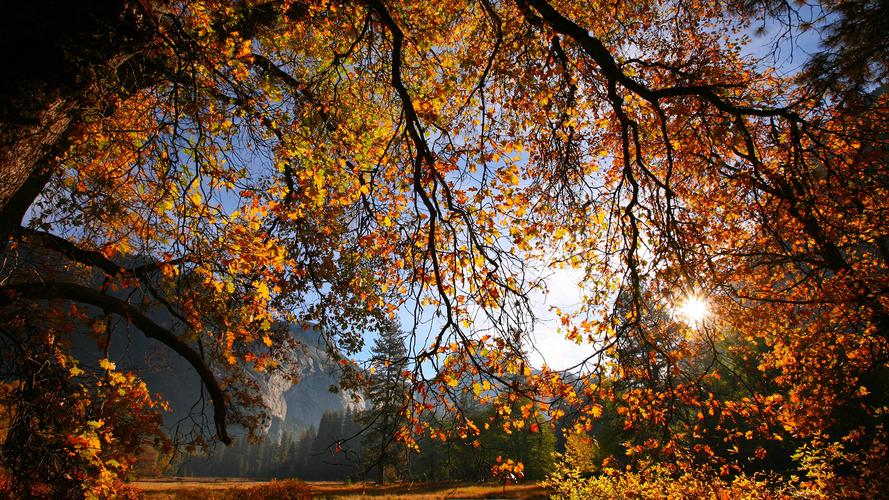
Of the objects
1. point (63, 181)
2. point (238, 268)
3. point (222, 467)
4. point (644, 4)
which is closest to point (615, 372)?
point (238, 268)

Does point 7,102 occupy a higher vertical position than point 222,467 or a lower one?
higher

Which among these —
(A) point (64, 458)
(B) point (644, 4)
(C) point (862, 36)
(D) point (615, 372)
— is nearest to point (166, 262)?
(A) point (64, 458)

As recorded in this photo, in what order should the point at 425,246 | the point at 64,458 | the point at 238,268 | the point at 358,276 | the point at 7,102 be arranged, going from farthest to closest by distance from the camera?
the point at 358,276 → the point at 238,268 → the point at 425,246 → the point at 64,458 → the point at 7,102

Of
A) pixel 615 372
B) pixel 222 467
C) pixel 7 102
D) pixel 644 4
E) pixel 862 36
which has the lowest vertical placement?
pixel 222 467

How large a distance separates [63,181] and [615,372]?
28.4ft

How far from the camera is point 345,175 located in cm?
661

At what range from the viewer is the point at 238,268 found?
229 inches

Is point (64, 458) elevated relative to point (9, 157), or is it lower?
lower

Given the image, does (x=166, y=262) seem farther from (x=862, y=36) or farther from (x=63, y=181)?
(x=862, y=36)

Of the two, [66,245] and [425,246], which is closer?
[66,245]

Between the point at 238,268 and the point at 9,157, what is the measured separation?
3.24 meters

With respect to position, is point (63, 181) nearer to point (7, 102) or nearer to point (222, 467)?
point (7, 102)

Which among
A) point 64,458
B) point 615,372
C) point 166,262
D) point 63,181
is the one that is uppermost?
point 63,181

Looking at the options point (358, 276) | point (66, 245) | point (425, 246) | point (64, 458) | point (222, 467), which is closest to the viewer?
point (64, 458)
